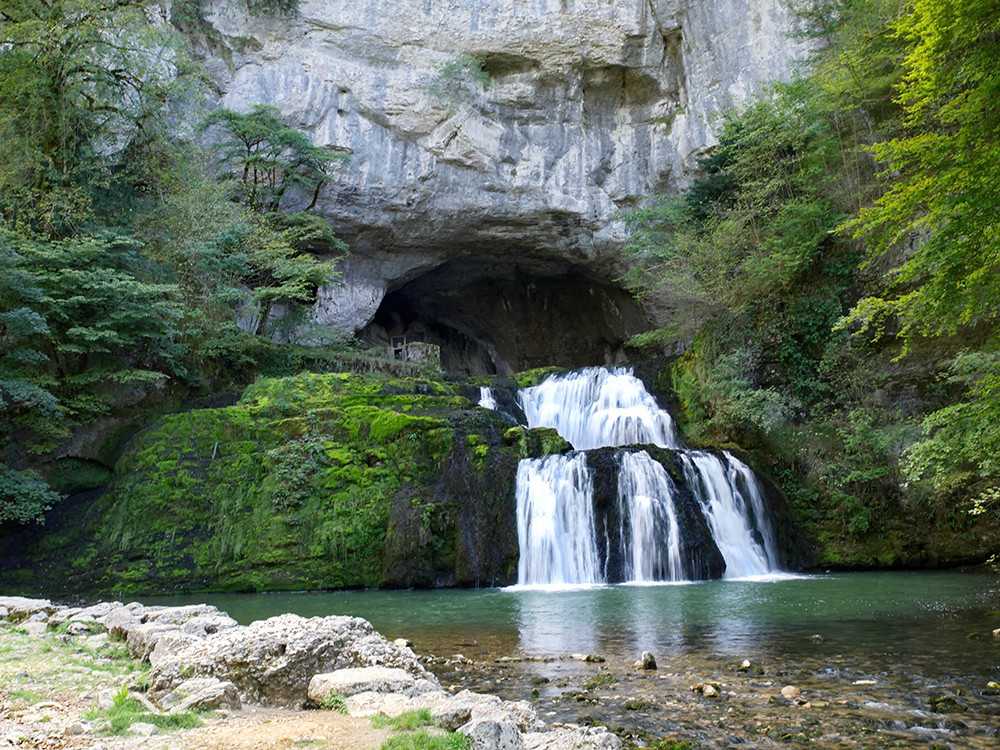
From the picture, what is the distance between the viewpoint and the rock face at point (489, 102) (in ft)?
72.6

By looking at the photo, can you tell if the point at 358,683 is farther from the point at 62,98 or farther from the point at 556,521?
the point at 62,98

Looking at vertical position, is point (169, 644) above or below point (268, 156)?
below

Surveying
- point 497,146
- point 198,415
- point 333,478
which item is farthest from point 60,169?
point 497,146

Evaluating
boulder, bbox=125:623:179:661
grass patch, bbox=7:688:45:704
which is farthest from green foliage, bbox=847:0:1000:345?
grass patch, bbox=7:688:45:704

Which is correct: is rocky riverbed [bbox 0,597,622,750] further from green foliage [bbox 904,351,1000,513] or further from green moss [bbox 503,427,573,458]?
green moss [bbox 503,427,573,458]

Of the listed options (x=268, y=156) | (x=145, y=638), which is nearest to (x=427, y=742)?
(x=145, y=638)

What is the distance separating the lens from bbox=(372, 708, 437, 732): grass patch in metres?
2.93

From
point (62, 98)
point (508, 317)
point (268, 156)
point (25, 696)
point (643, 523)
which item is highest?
point (268, 156)

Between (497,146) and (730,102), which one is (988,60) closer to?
(730,102)

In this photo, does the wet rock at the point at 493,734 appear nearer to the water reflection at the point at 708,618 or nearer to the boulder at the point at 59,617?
the water reflection at the point at 708,618

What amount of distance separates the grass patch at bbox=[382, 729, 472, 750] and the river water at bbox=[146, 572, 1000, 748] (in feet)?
3.99

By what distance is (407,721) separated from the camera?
9.73 feet

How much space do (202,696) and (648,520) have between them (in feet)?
32.8

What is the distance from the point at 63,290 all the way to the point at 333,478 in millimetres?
6608
